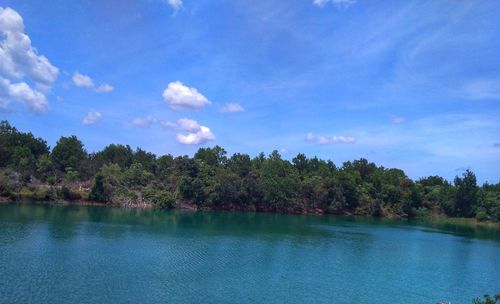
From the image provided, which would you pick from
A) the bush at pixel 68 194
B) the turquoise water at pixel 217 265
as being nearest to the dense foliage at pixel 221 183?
the bush at pixel 68 194

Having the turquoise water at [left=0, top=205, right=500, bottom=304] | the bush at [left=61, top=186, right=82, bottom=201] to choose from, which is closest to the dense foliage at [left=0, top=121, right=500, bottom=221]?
the bush at [left=61, top=186, right=82, bottom=201]

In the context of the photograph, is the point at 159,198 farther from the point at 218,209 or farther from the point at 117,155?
the point at 117,155

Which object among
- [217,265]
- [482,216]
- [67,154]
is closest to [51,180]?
[67,154]

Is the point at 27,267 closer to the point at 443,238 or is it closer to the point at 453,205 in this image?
the point at 443,238

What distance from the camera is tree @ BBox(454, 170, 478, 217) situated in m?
123

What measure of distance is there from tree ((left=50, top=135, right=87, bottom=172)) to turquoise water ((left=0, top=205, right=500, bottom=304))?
34.7 metres

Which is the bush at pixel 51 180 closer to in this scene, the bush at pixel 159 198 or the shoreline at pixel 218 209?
the shoreline at pixel 218 209

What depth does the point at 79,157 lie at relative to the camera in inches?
4129

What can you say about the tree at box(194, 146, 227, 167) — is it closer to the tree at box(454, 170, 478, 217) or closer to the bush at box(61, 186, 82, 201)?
the bush at box(61, 186, 82, 201)

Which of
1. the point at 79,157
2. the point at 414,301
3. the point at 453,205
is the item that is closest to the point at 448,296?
the point at 414,301

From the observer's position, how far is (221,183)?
97.9 meters

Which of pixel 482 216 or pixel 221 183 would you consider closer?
pixel 221 183

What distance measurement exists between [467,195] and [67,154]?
10551 cm

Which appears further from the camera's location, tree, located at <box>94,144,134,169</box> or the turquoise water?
tree, located at <box>94,144,134,169</box>
